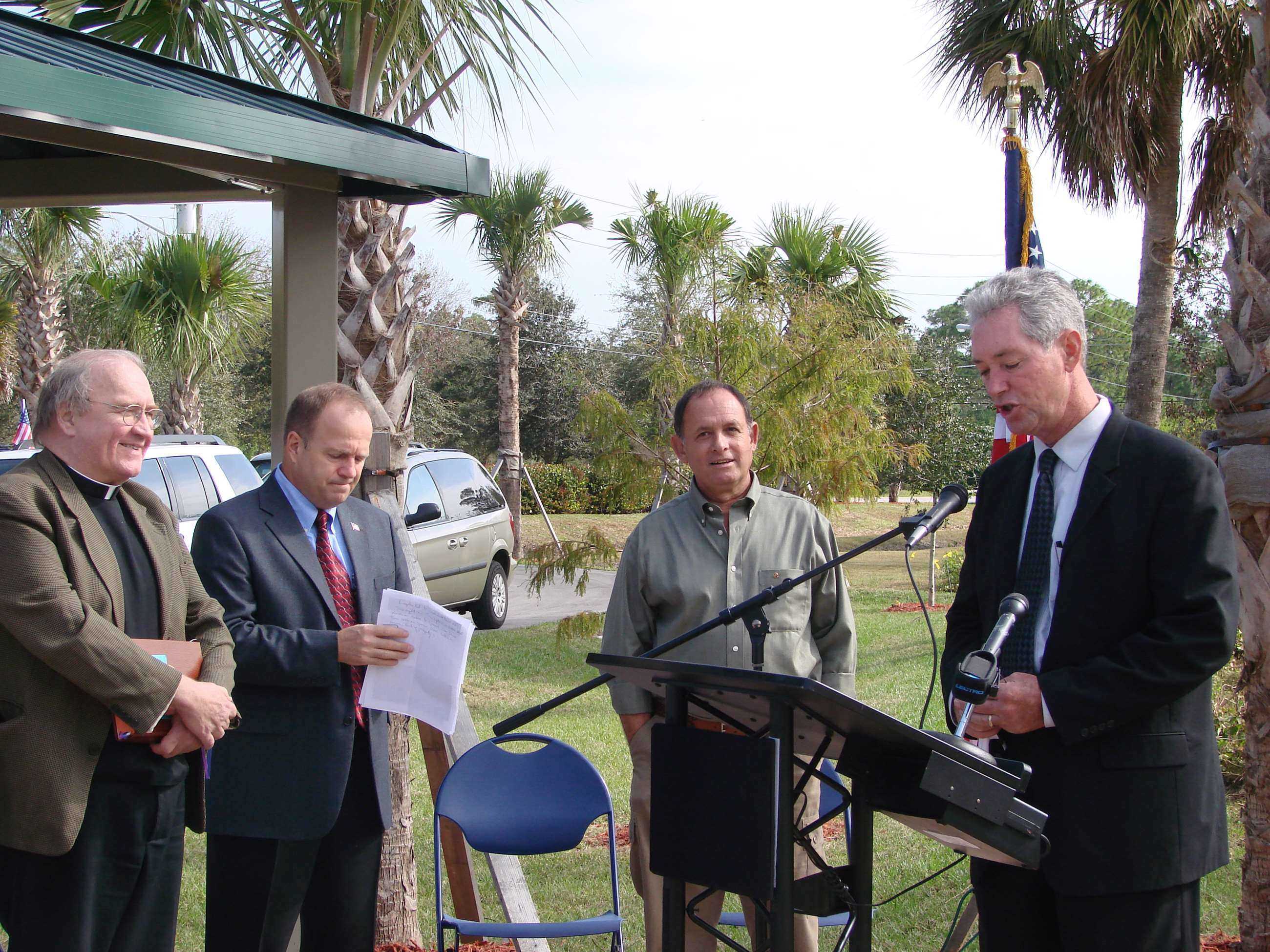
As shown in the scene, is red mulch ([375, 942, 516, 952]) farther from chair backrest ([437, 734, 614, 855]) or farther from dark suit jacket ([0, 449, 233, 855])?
dark suit jacket ([0, 449, 233, 855])

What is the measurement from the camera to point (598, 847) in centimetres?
591

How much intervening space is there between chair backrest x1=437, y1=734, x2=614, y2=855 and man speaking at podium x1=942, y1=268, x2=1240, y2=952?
1.76m

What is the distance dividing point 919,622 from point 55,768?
12045 mm

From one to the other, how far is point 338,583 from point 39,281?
44.8 feet

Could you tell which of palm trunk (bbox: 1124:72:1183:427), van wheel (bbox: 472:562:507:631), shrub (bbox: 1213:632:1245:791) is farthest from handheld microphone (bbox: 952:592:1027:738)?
van wheel (bbox: 472:562:507:631)

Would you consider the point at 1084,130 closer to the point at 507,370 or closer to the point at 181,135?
the point at 181,135

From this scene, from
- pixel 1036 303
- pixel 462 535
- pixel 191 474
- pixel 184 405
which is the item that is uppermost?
pixel 1036 303

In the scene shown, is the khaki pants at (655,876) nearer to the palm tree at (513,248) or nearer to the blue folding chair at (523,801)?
the blue folding chair at (523,801)

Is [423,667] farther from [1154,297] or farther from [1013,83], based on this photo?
[1154,297]

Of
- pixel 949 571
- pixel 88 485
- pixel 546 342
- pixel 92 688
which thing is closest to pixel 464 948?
pixel 92 688

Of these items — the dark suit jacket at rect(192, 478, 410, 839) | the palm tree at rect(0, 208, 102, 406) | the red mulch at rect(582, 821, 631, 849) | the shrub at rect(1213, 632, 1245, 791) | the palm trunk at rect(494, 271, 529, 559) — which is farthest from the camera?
the palm trunk at rect(494, 271, 529, 559)

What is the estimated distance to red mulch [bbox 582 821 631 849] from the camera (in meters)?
5.95

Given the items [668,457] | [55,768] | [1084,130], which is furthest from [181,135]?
[1084,130]

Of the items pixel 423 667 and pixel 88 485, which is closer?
pixel 88 485
